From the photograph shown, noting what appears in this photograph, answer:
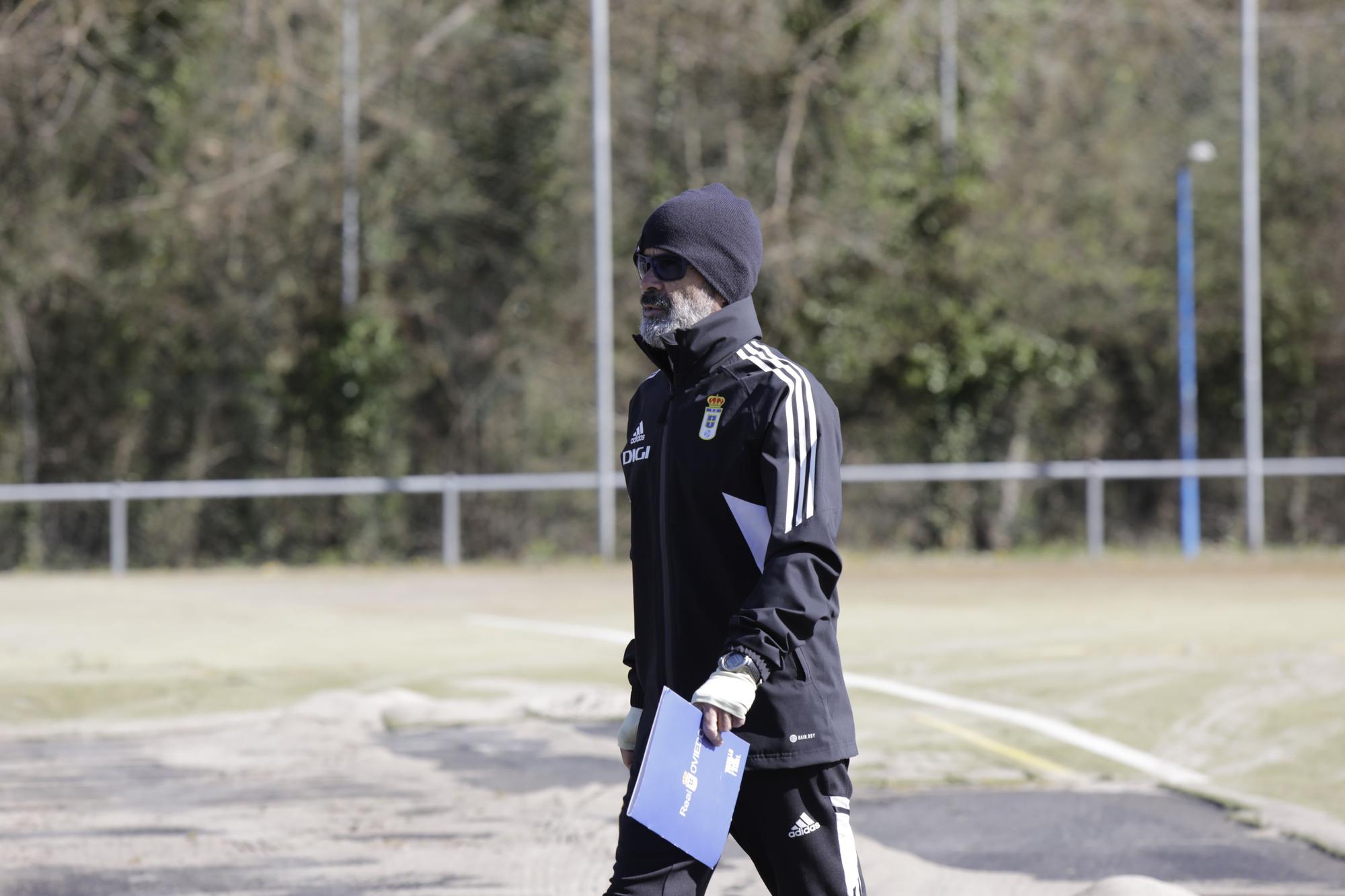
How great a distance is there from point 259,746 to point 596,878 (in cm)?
331

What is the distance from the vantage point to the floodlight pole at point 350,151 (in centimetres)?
2716

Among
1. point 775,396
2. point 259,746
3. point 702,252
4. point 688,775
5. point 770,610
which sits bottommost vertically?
point 259,746

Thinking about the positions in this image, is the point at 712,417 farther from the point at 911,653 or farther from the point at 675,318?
the point at 911,653

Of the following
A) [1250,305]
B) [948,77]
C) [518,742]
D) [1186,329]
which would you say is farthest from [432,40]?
[518,742]

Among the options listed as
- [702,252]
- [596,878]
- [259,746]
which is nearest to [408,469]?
[259,746]

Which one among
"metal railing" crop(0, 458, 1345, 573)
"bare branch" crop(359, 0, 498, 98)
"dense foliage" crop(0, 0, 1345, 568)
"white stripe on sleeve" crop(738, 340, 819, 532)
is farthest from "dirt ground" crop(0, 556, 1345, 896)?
"bare branch" crop(359, 0, 498, 98)

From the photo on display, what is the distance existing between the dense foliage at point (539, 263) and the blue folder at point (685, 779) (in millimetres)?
22507

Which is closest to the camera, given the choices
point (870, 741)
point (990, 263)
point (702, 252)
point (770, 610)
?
point (770, 610)

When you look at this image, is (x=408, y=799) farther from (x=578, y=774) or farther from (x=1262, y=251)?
(x=1262, y=251)

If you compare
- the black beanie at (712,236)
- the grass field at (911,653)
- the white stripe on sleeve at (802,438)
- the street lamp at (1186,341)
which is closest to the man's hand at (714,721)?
the white stripe on sleeve at (802,438)

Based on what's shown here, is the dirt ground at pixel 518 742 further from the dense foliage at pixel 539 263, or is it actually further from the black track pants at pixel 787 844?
the dense foliage at pixel 539 263

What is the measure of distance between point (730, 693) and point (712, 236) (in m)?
0.94

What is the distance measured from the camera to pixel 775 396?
145 inches

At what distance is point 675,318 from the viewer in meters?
3.84
